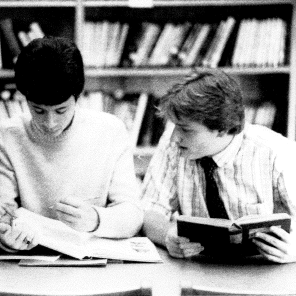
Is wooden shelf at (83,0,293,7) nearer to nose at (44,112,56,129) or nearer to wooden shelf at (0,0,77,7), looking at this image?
wooden shelf at (0,0,77,7)

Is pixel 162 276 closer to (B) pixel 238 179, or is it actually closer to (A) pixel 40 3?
(B) pixel 238 179

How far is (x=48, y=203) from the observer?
1744 millimetres

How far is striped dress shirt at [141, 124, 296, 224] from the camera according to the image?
1717 mm

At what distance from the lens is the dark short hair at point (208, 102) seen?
1.64m

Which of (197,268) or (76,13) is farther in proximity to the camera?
(76,13)

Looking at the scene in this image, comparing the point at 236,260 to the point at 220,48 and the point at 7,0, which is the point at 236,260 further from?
the point at 7,0

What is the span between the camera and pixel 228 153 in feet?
5.72

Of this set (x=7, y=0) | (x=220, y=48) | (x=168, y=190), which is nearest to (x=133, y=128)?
(x=220, y=48)

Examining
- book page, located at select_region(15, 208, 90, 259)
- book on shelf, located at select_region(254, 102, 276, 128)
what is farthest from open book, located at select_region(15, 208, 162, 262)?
book on shelf, located at select_region(254, 102, 276, 128)

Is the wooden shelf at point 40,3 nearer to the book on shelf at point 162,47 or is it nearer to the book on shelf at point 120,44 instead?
the book on shelf at point 120,44

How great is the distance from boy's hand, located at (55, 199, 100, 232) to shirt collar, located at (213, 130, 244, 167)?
0.46 m

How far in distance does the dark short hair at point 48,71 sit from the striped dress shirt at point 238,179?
47 cm

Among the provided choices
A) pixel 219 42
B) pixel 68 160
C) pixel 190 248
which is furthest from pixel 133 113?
pixel 190 248

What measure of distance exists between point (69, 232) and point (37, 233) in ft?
0.38
